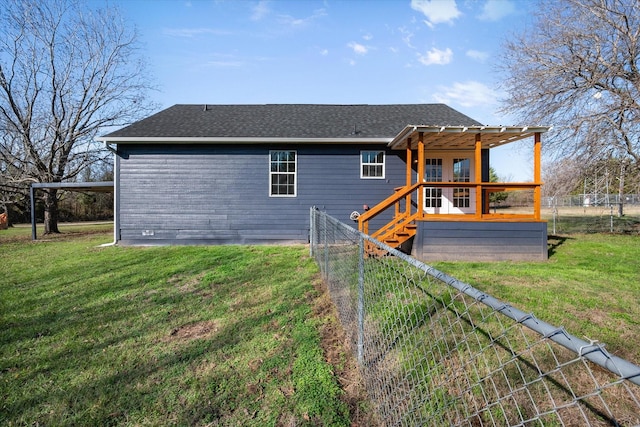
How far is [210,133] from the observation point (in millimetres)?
9773

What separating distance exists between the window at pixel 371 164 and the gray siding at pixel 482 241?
2.98 meters

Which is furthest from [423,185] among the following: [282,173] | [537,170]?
[282,173]

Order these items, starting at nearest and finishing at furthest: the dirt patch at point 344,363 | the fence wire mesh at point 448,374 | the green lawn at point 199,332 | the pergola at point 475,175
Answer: the fence wire mesh at point 448,374
the dirt patch at point 344,363
the green lawn at point 199,332
the pergola at point 475,175

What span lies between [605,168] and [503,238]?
7294 mm

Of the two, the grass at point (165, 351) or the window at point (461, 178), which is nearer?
the grass at point (165, 351)

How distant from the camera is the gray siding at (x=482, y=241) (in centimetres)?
739

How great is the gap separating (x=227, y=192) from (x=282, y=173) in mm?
1724

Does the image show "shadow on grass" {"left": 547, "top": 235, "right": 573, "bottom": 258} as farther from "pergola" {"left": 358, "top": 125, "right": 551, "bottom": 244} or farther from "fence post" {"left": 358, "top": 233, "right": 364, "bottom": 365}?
"fence post" {"left": 358, "top": 233, "right": 364, "bottom": 365}

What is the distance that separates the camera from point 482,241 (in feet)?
24.5

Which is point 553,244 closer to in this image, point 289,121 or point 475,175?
point 475,175

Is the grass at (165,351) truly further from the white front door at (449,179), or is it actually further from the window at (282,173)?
the white front door at (449,179)

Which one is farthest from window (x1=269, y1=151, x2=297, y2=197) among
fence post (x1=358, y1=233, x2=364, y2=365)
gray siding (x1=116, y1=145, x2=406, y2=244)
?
fence post (x1=358, y1=233, x2=364, y2=365)

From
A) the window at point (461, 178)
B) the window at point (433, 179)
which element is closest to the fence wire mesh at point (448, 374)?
the window at point (433, 179)

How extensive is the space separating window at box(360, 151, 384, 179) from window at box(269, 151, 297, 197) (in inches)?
A: 80.0
